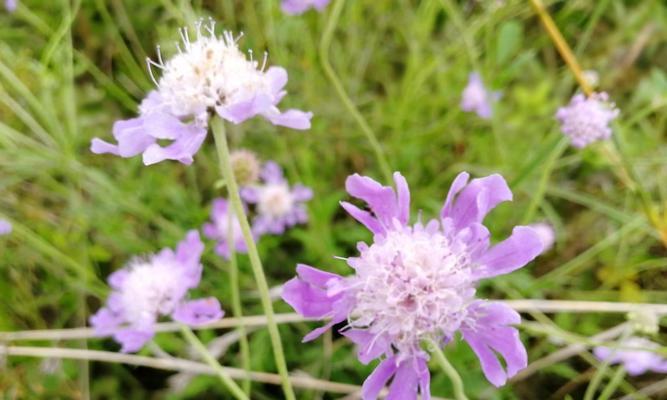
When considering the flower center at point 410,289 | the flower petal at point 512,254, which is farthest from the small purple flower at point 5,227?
the flower petal at point 512,254

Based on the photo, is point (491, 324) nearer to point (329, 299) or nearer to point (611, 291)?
point (329, 299)

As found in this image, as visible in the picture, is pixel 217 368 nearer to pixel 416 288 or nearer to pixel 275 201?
pixel 416 288

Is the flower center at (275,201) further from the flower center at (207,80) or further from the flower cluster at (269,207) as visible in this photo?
the flower center at (207,80)

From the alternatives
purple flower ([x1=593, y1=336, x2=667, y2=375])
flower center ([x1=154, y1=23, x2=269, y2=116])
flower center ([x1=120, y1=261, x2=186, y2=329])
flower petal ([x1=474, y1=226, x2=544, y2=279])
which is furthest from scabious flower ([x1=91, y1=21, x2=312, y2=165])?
purple flower ([x1=593, y1=336, x2=667, y2=375])

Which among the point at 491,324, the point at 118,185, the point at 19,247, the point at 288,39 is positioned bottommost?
the point at 491,324

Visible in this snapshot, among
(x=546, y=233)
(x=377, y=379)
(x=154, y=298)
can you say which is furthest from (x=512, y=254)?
(x=546, y=233)

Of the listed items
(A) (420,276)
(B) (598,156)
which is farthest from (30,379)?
(B) (598,156)
